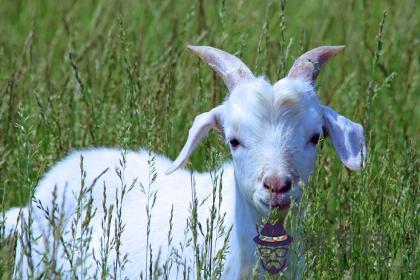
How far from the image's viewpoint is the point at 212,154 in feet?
13.4

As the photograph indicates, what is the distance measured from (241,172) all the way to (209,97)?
196cm

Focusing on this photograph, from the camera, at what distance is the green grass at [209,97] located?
454 cm

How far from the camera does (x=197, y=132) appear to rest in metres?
4.59

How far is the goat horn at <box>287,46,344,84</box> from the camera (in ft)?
15.4

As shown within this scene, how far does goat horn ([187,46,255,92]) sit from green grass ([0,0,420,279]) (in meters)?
0.28

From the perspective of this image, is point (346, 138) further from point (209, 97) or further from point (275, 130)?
point (209, 97)

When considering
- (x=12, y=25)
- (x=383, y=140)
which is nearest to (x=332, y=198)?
(x=383, y=140)

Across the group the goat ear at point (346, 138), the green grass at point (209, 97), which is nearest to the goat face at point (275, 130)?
the goat ear at point (346, 138)

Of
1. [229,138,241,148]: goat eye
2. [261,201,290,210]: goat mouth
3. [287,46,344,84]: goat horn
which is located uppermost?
[287,46,344,84]: goat horn

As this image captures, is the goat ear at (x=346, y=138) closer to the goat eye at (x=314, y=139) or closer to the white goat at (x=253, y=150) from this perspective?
the white goat at (x=253, y=150)

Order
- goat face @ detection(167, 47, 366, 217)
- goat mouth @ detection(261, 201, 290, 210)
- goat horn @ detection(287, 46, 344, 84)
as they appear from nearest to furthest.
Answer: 1. goat mouth @ detection(261, 201, 290, 210)
2. goat face @ detection(167, 47, 366, 217)
3. goat horn @ detection(287, 46, 344, 84)

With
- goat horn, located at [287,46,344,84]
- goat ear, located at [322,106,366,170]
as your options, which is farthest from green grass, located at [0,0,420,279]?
goat horn, located at [287,46,344,84]

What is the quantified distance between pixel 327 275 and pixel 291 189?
0.56 m

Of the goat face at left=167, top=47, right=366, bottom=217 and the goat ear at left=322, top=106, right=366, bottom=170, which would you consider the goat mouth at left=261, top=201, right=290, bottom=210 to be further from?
the goat ear at left=322, top=106, right=366, bottom=170
